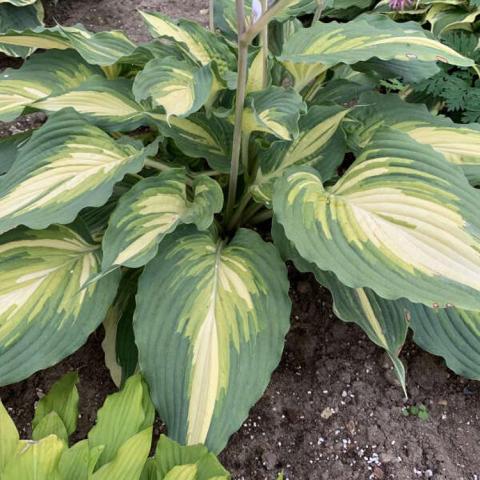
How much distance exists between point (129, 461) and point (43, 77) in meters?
1.11

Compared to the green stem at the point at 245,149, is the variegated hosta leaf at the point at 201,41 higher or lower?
higher

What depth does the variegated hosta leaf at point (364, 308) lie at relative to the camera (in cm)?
126

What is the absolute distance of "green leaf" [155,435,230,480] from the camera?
1.05 metres

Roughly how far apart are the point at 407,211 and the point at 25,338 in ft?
2.63

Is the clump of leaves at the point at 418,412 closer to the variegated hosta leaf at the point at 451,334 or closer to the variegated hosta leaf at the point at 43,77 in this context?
the variegated hosta leaf at the point at 451,334

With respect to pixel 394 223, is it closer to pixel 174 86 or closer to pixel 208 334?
pixel 208 334

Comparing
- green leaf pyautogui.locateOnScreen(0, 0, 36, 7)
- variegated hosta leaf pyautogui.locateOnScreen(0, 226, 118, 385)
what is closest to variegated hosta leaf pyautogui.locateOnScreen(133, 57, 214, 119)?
variegated hosta leaf pyautogui.locateOnScreen(0, 226, 118, 385)

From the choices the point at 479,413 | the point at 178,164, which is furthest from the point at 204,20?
the point at 479,413

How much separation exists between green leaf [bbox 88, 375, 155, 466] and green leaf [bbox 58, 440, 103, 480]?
60 mm

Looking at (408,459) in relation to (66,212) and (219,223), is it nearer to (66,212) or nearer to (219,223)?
(219,223)

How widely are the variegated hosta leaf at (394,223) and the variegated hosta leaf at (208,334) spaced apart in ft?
0.58

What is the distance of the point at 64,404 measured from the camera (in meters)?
1.23

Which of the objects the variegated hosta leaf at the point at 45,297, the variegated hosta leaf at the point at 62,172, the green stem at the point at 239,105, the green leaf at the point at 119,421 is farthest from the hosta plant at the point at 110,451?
the green stem at the point at 239,105

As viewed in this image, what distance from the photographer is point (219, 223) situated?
61.3 inches
